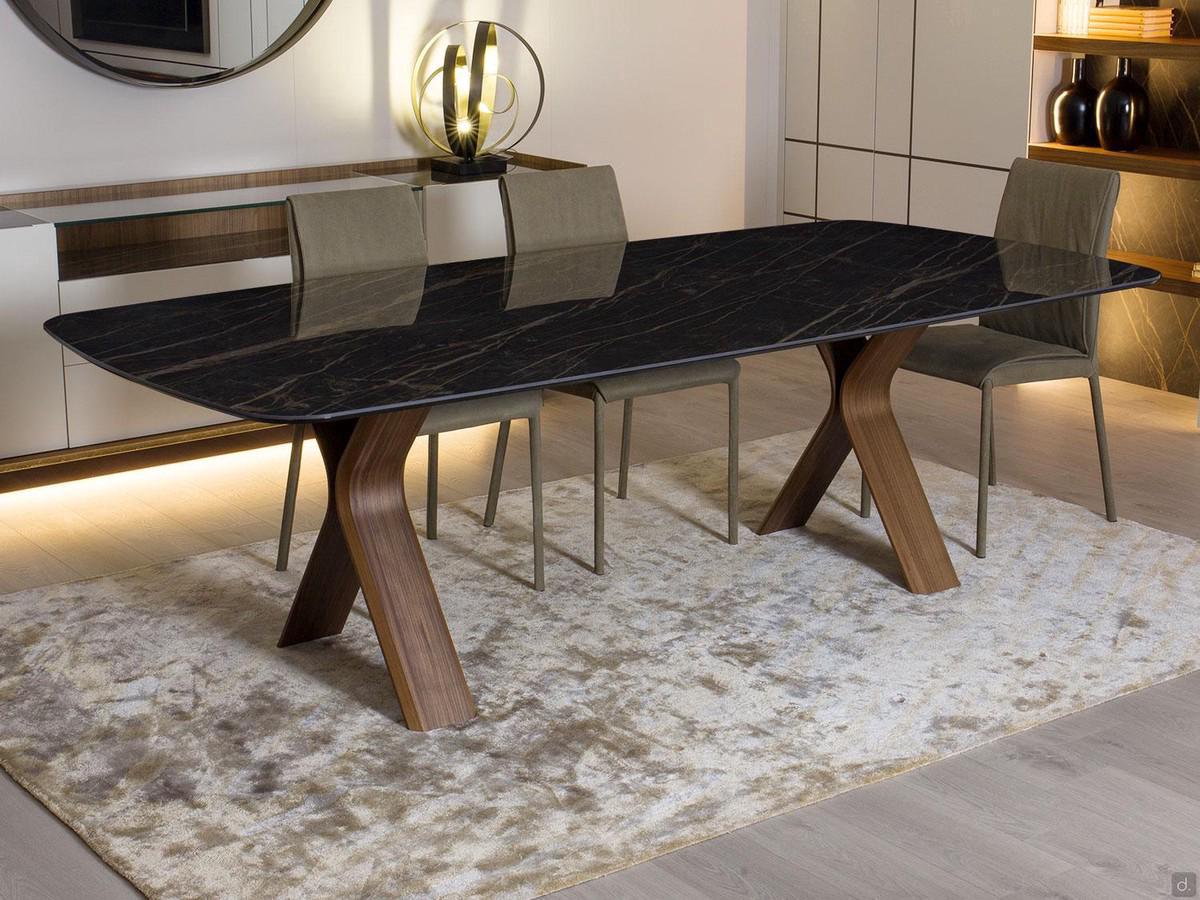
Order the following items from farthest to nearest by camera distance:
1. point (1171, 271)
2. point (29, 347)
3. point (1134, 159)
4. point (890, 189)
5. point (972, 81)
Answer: point (890, 189)
point (972, 81)
point (1171, 271)
point (1134, 159)
point (29, 347)

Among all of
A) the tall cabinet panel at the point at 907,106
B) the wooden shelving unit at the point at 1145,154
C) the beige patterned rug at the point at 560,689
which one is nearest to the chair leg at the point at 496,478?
the beige patterned rug at the point at 560,689

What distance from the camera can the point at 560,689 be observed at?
10.4ft

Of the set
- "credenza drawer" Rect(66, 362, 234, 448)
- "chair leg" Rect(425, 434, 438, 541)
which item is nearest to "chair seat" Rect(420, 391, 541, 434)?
"chair leg" Rect(425, 434, 438, 541)

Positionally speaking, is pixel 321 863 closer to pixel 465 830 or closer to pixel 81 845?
pixel 465 830

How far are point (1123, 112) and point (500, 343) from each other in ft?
10.3

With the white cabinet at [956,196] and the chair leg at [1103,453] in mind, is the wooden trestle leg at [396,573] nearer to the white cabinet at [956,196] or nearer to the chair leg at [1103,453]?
the chair leg at [1103,453]

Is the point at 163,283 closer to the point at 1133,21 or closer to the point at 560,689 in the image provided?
the point at 560,689

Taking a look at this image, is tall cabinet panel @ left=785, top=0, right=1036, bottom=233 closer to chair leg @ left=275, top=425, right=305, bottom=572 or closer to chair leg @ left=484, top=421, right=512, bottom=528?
chair leg @ left=484, top=421, right=512, bottom=528

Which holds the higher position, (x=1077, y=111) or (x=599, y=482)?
(x=1077, y=111)

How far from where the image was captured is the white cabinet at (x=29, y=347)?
4277 mm

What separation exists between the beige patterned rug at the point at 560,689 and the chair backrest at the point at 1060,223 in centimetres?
50

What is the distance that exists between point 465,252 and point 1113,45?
2256 mm

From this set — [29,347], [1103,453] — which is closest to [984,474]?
[1103,453]

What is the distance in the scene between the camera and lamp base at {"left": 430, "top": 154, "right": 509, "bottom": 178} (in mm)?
5215
